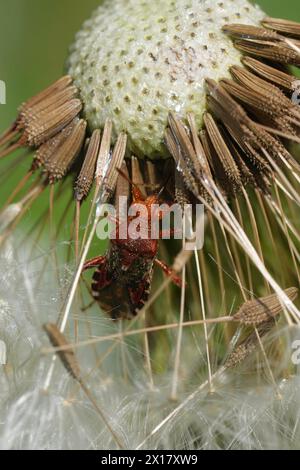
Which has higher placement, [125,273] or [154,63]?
[154,63]

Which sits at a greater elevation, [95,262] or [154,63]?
[154,63]

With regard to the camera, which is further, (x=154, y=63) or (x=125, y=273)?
(x=125, y=273)

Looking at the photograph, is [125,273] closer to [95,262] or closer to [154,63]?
[95,262]

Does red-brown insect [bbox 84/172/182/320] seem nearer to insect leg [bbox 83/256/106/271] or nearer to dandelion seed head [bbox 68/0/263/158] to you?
insect leg [bbox 83/256/106/271]

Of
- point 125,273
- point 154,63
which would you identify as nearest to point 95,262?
point 125,273

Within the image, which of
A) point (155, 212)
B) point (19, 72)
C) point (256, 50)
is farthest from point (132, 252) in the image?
point (19, 72)

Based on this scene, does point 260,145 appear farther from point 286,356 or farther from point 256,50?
point 286,356

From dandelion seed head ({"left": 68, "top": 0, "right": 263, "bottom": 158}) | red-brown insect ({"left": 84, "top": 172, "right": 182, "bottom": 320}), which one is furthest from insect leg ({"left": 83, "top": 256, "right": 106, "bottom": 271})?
dandelion seed head ({"left": 68, "top": 0, "right": 263, "bottom": 158})
